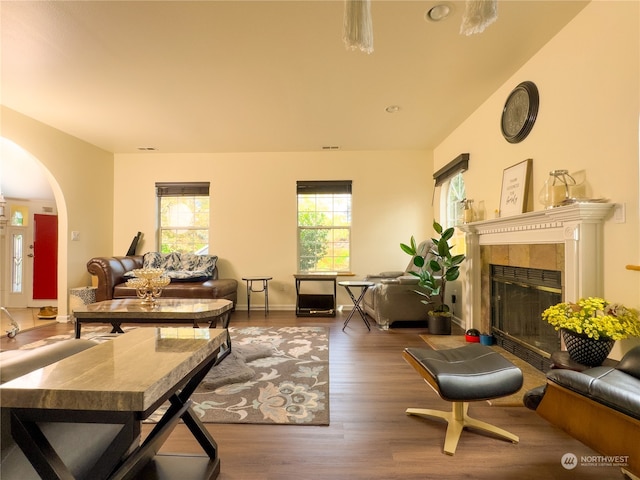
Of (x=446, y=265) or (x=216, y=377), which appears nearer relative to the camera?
(x=216, y=377)

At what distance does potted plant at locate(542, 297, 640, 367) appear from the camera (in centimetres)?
166

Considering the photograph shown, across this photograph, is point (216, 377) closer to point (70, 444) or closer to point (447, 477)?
point (70, 444)

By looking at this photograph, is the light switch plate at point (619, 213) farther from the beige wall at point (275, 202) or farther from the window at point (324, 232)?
the window at point (324, 232)

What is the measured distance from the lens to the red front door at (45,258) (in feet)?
18.2

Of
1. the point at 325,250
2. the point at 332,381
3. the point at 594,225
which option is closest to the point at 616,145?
the point at 594,225

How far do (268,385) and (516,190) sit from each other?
2703mm

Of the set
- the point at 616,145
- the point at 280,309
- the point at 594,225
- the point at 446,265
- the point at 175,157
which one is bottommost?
the point at 280,309

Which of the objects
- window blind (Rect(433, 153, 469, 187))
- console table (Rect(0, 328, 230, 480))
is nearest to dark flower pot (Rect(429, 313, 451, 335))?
window blind (Rect(433, 153, 469, 187))

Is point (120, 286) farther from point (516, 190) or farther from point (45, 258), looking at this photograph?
point (516, 190)

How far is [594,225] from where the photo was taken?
2037mm

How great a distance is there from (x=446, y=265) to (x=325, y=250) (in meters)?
2.21

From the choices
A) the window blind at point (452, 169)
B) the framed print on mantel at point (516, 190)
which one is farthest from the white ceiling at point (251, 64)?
the framed print on mantel at point (516, 190)

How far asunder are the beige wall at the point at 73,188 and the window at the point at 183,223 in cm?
84

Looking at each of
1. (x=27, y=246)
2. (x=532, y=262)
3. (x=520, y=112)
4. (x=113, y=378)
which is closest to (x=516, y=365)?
(x=532, y=262)
